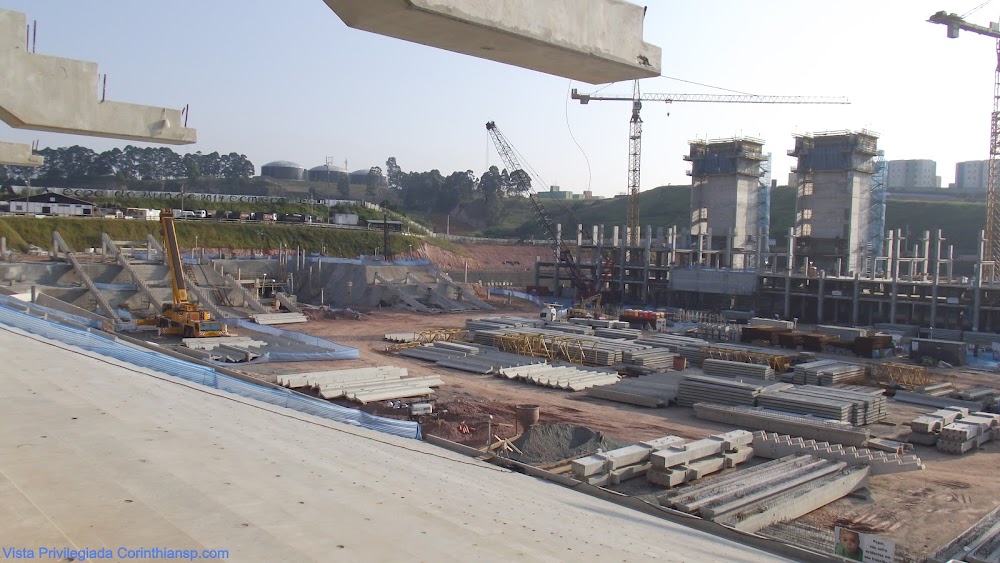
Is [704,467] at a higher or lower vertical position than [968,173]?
lower

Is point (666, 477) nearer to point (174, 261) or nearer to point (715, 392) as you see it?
point (715, 392)

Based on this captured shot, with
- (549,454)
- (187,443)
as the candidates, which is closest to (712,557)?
(187,443)

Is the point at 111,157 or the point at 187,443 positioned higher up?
the point at 111,157

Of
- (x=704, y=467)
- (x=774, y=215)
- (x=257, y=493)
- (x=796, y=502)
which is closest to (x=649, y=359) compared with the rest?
(x=704, y=467)

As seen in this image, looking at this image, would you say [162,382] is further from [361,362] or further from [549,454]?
[361,362]

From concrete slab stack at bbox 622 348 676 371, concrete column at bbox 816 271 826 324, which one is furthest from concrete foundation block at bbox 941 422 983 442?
concrete column at bbox 816 271 826 324

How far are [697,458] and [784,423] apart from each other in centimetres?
464

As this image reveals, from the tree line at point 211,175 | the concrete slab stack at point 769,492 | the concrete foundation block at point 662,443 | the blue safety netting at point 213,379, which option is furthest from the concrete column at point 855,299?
the tree line at point 211,175

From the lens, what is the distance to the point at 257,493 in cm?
634

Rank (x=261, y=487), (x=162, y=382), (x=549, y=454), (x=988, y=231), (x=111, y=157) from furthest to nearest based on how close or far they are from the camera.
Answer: (x=111, y=157) < (x=988, y=231) < (x=549, y=454) < (x=162, y=382) < (x=261, y=487)

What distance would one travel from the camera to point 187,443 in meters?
7.79

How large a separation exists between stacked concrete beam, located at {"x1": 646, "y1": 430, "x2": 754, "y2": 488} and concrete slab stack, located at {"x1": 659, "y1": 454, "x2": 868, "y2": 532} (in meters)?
0.39

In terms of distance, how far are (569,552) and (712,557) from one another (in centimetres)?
213

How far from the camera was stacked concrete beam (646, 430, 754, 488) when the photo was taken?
13656mm
